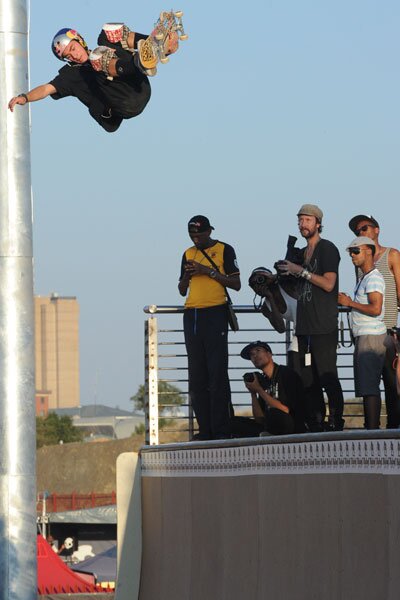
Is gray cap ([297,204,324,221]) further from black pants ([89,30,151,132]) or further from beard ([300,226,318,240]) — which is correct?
black pants ([89,30,151,132])

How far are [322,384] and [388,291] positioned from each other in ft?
2.94

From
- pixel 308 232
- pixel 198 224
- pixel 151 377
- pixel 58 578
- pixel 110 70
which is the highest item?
pixel 110 70

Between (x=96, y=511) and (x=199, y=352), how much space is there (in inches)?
2338

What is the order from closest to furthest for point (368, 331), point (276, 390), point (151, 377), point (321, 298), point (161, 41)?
1. point (161, 41)
2. point (368, 331)
3. point (321, 298)
4. point (276, 390)
5. point (151, 377)

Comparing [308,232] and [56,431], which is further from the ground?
[56,431]

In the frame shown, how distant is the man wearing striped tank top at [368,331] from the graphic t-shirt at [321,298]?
0.41 meters

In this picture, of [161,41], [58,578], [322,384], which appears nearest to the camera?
[161,41]

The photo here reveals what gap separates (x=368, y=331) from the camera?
1096cm

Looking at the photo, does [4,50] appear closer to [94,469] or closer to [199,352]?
[199,352]

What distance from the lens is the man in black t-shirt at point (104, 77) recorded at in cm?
997

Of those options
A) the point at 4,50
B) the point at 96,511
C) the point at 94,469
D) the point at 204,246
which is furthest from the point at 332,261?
the point at 94,469

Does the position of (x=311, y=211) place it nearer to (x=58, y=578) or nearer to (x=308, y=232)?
(x=308, y=232)

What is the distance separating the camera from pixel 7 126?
10016 mm

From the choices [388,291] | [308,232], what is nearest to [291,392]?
[388,291]
